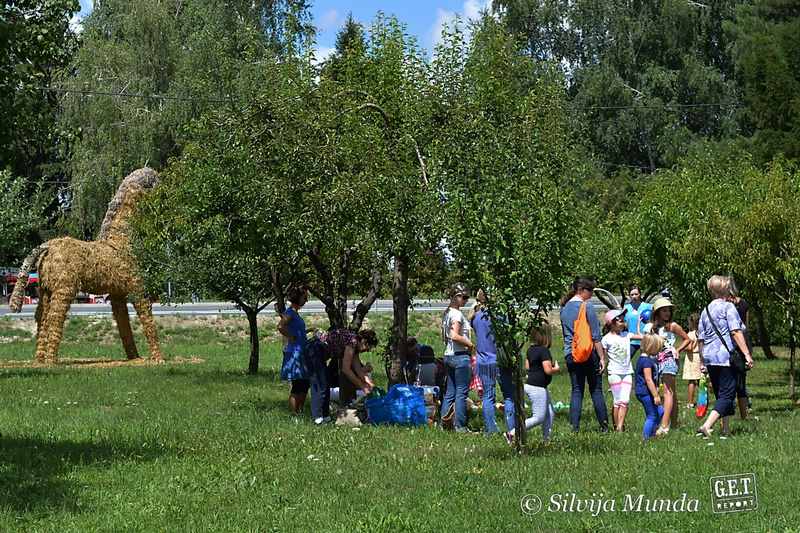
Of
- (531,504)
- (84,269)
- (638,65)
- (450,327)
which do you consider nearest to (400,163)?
(450,327)

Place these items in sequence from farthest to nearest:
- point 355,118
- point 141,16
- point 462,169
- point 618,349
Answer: point 141,16 < point 355,118 < point 618,349 < point 462,169

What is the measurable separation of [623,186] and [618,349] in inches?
1274

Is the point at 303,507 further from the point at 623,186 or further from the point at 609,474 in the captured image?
the point at 623,186

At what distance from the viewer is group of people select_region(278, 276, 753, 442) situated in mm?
11898

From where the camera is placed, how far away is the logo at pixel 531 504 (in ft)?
26.9

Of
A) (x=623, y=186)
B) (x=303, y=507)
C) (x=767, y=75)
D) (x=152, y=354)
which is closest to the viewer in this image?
(x=303, y=507)

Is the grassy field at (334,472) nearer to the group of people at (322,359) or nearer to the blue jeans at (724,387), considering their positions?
the blue jeans at (724,387)

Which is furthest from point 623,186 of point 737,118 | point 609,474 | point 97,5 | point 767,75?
point 609,474

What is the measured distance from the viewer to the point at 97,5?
4509cm

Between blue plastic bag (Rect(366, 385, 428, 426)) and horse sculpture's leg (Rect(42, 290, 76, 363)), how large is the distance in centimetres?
1294

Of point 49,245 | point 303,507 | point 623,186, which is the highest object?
point 623,186

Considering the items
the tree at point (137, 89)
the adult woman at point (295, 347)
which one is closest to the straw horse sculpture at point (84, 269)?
the tree at point (137, 89)

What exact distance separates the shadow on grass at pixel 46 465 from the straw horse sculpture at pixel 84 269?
40.7 ft

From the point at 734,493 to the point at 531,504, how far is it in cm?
165
